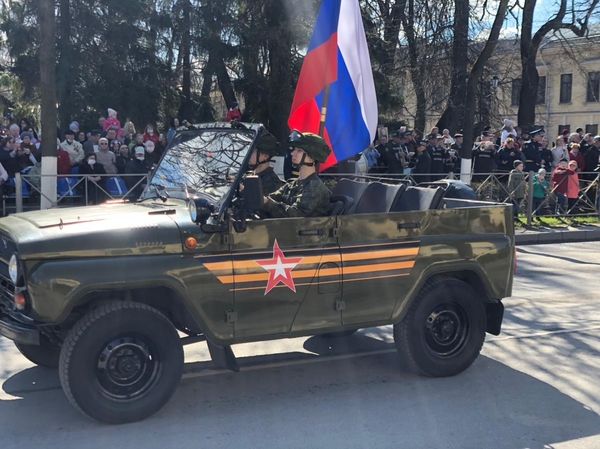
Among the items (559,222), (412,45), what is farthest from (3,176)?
(412,45)

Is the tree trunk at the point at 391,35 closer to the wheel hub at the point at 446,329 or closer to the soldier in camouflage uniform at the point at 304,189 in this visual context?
the soldier in camouflage uniform at the point at 304,189

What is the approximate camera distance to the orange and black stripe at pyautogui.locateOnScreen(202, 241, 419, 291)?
194 inches

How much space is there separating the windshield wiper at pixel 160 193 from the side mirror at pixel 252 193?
3.43 ft

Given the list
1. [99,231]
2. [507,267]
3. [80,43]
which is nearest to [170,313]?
[99,231]

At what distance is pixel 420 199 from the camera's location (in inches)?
237

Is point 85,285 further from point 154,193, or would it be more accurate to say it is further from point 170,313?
point 154,193

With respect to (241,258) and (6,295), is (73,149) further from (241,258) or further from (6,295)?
(241,258)

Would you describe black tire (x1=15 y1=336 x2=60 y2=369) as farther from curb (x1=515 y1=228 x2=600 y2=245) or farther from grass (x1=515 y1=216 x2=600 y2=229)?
grass (x1=515 y1=216 x2=600 y2=229)

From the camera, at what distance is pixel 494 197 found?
1633cm

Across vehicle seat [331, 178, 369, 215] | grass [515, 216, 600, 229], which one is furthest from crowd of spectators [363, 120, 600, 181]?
vehicle seat [331, 178, 369, 215]

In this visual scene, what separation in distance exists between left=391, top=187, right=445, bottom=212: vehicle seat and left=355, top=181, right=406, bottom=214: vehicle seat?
0.09 m

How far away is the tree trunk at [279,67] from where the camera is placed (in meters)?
17.0

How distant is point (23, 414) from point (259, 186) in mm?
2314

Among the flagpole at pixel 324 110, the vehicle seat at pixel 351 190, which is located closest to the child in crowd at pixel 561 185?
the flagpole at pixel 324 110
